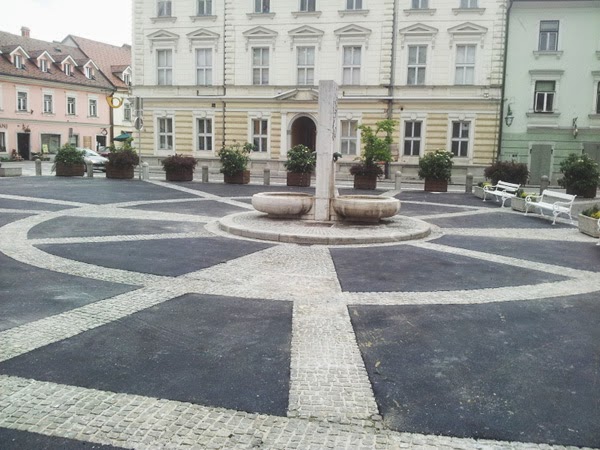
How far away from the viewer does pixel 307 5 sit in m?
30.1

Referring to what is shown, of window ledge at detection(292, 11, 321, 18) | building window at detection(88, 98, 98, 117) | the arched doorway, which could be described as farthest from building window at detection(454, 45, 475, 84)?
building window at detection(88, 98, 98, 117)

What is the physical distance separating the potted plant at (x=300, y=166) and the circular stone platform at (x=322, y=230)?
35.7ft

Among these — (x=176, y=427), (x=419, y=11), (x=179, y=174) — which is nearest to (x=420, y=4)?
(x=419, y=11)

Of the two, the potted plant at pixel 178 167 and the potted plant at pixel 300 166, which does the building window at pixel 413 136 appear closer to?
the potted plant at pixel 300 166

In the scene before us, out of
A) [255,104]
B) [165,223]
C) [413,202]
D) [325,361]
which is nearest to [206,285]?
[325,361]

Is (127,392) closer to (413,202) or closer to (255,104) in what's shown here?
(413,202)

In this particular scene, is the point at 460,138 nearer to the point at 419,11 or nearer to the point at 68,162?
the point at 419,11

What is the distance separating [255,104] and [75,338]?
1082 inches

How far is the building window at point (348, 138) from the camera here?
3061cm

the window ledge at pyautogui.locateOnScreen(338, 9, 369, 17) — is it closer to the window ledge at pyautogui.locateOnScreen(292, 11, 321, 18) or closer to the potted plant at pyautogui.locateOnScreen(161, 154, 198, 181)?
the window ledge at pyautogui.locateOnScreen(292, 11, 321, 18)

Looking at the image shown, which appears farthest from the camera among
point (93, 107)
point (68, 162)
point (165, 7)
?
point (93, 107)

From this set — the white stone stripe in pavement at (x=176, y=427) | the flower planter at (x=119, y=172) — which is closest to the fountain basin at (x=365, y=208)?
the white stone stripe in pavement at (x=176, y=427)

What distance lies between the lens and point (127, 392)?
159 inches

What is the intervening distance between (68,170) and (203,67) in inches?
409
